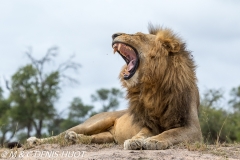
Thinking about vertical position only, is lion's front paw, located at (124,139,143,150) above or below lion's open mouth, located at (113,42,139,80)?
below

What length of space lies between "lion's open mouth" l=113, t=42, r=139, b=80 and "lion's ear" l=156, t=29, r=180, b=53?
0.32 m

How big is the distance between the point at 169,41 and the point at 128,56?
1.73 feet

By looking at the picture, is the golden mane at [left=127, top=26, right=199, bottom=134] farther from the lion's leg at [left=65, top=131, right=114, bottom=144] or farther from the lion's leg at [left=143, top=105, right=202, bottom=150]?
the lion's leg at [left=65, top=131, right=114, bottom=144]

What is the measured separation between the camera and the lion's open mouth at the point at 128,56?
636 centimetres

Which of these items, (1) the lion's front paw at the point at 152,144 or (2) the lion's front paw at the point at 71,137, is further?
(2) the lion's front paw at the point at 71,137

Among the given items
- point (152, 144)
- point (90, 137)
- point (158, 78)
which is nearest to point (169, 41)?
point (158, 78)

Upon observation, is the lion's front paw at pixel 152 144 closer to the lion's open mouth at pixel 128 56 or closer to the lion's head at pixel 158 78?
the lion's head at pixel 158 78

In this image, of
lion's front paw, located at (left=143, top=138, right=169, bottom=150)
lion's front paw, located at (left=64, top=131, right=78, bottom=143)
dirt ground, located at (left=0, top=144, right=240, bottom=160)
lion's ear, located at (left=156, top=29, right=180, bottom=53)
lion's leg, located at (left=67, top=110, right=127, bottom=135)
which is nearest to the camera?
dirt ground, located at (left=0, top=144, right=240, bottom=160)

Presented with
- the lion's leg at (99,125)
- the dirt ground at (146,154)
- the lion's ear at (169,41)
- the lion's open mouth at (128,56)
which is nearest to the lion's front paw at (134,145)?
the dirt ground at (146,154)

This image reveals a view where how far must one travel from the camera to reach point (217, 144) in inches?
228

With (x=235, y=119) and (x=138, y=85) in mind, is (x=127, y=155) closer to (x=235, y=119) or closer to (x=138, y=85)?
(x=138, y=85)

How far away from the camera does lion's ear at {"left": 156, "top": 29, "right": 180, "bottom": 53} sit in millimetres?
6348

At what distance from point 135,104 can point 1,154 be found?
1.65 metres

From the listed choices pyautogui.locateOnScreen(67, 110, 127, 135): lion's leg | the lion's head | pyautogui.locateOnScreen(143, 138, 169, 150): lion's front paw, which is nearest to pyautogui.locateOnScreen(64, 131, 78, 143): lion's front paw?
pyautogui.locateOnScreen(67, 110, 127, 135): lion's leg
